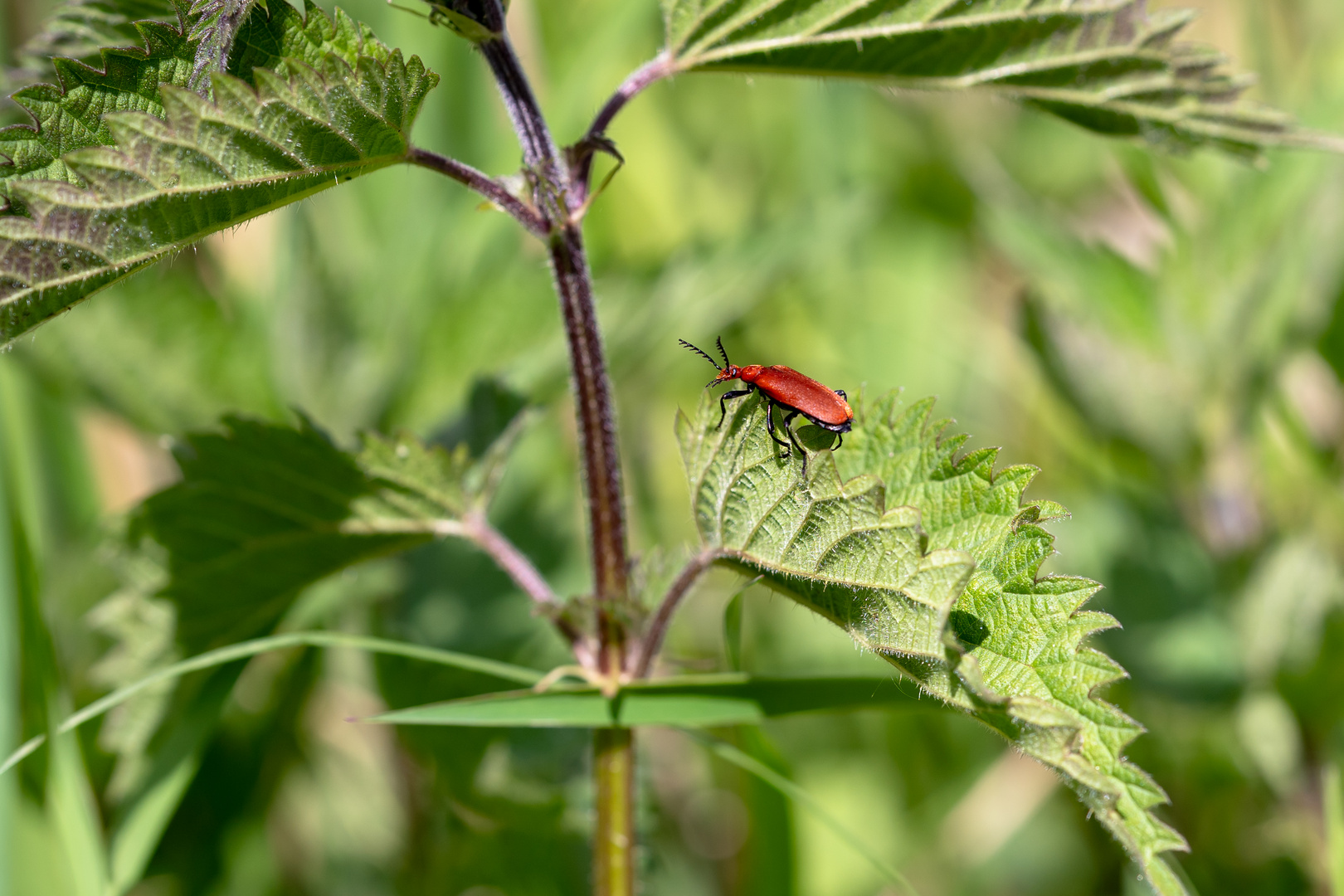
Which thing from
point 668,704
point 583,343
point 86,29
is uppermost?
point 86,29

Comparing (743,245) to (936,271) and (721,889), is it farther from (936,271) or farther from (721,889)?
(721,889)

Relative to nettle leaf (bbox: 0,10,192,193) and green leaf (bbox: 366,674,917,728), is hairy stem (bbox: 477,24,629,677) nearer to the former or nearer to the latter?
green leaf (bbox: 366,674,917,728)

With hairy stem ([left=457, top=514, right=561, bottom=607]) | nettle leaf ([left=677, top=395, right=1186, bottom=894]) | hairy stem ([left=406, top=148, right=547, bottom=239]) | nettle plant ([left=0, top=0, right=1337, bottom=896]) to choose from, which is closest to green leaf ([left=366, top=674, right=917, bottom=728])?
nettle plant ([left=0, top=0, right=1337, bottom=896])

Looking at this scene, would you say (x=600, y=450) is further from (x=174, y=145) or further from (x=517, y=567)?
(x=174, y=145)

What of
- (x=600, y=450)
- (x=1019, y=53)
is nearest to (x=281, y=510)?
(x=600, y=450)

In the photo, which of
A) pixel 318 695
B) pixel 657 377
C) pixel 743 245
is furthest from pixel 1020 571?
pixel 318 695

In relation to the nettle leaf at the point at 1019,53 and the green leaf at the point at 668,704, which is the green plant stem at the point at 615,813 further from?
the nettle leaf at the point at 1019,53
